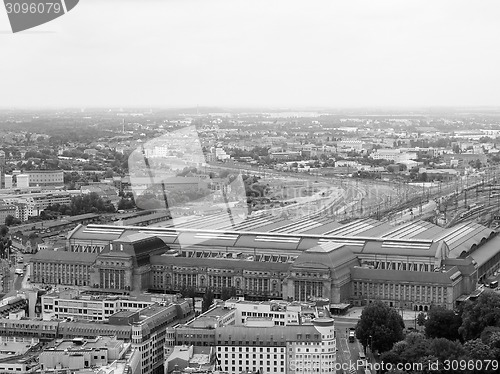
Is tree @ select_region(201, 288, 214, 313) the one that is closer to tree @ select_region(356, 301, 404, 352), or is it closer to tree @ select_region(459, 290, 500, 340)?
tree @ select_region(356, 301, 404, 352)

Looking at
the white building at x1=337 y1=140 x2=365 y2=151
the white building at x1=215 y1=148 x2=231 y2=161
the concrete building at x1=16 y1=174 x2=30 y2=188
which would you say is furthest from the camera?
the white building at x1=337 y1=140 x2=365 y2=151

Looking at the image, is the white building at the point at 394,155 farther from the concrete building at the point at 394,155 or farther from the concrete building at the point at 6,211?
the concrete building at the point at 6,211

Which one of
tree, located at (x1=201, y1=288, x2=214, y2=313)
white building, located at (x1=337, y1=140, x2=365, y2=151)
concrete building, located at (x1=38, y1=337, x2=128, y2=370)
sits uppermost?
concrete building, located at (x1=38, y1=337, x2=128, y2=370)

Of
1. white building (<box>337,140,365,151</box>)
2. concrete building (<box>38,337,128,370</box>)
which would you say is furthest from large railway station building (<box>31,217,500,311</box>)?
white building (<box>337,140,365,151</box>)

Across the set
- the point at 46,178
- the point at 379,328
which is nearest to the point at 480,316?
the point at 379,328

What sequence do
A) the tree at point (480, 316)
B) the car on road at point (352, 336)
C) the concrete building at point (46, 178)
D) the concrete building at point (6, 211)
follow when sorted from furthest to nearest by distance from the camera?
the concrete building at point (46, 178), the concrete building at point (6, 211), the car on road at point (352, 336), the tree at point (480, 316)

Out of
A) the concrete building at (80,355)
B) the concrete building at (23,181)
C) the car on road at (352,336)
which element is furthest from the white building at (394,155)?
the concrete building at (80,355)

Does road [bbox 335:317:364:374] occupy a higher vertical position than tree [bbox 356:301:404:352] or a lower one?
lower

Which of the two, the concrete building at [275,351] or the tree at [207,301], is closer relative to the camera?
the concrete building at [275,351]
